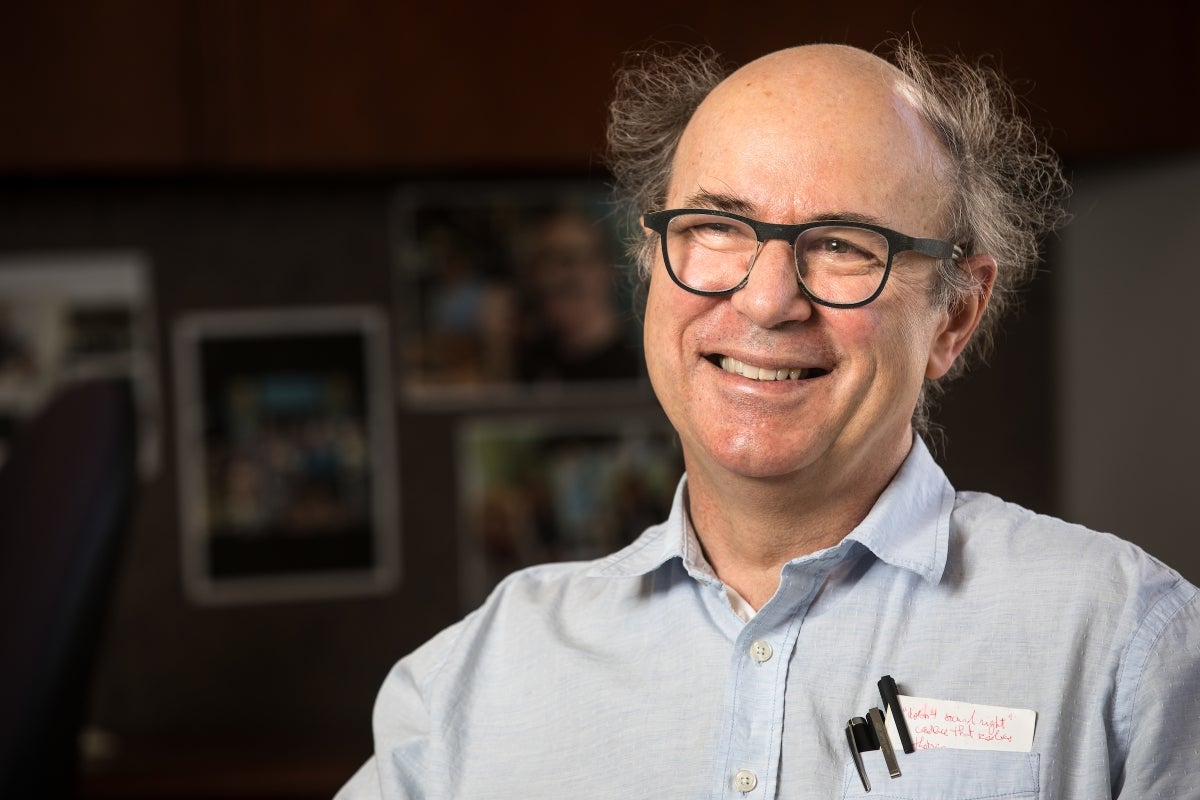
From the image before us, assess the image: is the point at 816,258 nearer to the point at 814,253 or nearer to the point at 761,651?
the point at 814,253

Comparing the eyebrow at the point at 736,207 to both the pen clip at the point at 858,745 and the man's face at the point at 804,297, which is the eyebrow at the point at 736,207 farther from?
the pen clip at the point at 858,745

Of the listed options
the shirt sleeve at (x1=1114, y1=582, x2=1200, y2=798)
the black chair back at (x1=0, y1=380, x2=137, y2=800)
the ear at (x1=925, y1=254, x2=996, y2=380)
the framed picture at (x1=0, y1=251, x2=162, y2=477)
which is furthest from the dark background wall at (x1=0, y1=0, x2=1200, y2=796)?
the shirt sleeve at (x1=1114, y1=582, x2=1200, y2=798)

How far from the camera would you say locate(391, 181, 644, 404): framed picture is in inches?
88.1

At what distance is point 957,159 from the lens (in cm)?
100

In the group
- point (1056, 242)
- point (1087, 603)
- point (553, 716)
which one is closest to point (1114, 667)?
point (1087, 603)

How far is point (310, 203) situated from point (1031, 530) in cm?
154

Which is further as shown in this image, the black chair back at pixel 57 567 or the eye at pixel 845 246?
the black chair back at pixel 57 567

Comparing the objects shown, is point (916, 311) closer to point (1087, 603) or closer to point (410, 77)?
point (1087, 603)

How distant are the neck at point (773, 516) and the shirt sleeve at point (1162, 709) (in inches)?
8.9

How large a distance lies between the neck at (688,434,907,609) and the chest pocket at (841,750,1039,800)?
0.17 meters

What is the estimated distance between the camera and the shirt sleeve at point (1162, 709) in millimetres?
871


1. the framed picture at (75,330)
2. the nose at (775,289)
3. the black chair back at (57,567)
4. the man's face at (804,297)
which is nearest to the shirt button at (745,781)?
the man's face at (804,297)

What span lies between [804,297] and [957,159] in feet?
0.61

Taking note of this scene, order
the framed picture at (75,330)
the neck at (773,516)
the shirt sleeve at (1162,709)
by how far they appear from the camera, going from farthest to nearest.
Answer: the framed picture at (75,330) → the neck at (773,516) → the shirt sleeve at (1162,709)
